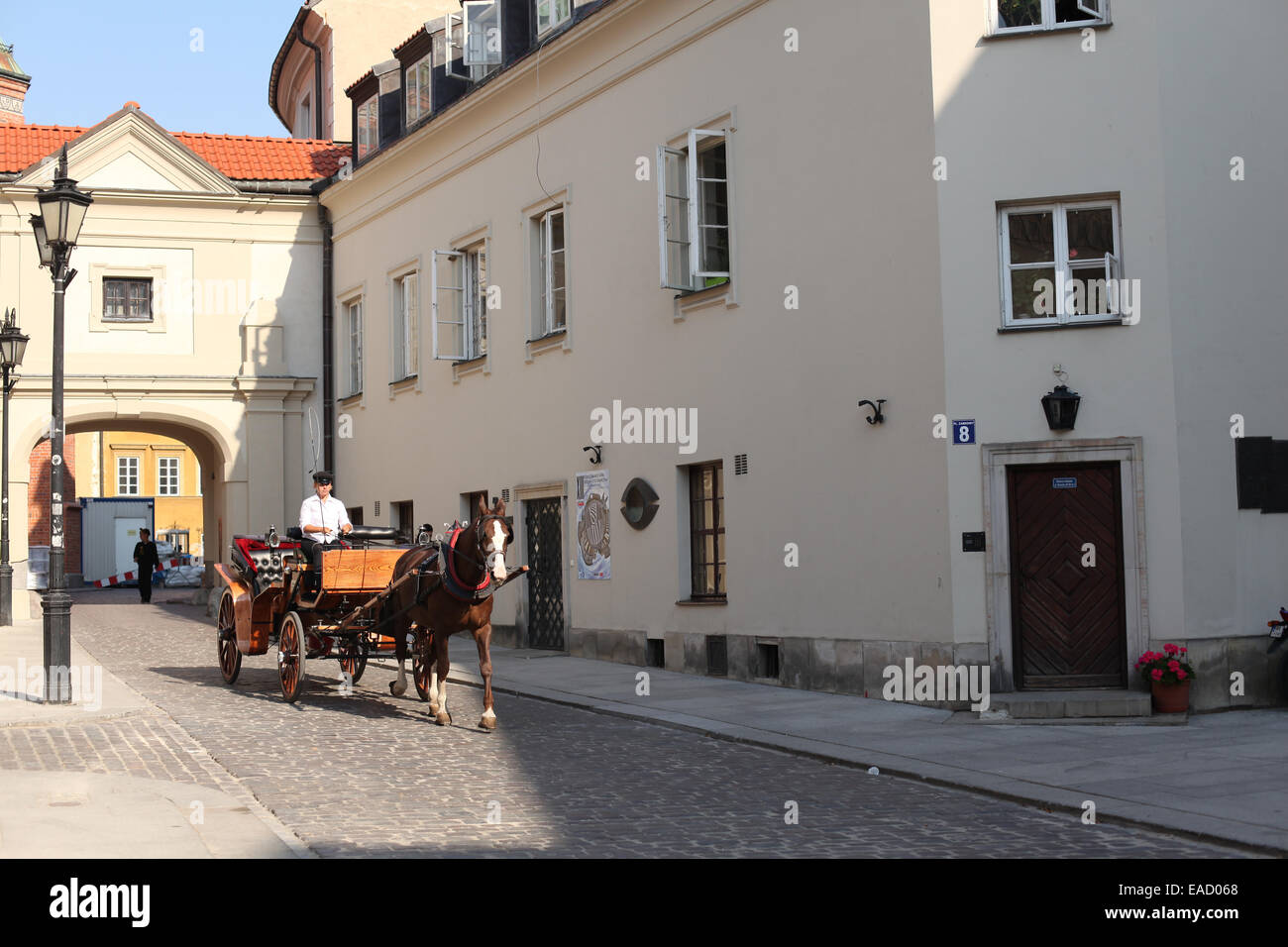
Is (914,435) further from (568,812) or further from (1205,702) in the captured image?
(568,812)

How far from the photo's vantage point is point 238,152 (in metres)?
29.9

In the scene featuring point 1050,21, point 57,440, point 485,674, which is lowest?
point 485,674

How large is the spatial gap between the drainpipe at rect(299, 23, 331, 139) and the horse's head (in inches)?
996

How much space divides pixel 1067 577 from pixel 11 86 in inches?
2530

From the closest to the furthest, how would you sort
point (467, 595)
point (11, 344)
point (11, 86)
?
point (467, 595), point (11, 344), point (11, 86)

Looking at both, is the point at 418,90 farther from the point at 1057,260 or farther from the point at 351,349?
the point at 1057,260

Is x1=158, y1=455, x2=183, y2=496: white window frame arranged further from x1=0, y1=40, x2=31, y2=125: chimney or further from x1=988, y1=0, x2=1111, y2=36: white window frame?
x1=988, y1=0, x2=1111, y2=36: white window frame

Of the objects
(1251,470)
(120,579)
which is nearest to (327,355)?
(1251,470)

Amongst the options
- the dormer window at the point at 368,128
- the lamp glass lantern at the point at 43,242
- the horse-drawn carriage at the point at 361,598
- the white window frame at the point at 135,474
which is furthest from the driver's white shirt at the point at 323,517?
the white window frame at the point at 135,474

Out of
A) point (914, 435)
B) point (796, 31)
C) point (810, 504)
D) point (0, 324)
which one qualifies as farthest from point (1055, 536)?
point (0, 324)

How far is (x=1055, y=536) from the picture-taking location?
14.0m

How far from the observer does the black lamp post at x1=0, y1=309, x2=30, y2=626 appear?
79.6 feet

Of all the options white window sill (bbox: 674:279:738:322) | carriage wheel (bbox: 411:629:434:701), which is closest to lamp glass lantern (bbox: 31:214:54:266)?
carriage wheel (bbox: 411:629:434:701)

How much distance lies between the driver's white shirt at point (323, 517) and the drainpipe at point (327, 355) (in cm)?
1410
